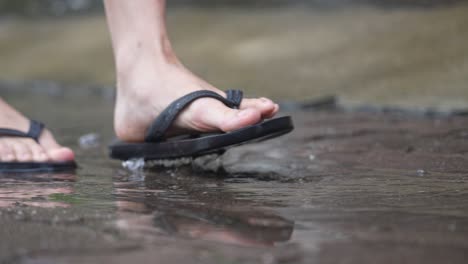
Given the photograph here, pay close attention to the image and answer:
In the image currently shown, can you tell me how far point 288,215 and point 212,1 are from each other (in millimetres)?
4068

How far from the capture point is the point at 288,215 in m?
1.22

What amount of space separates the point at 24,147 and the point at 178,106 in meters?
0.45

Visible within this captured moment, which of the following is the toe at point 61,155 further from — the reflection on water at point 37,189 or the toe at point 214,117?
the toe at point 214,117

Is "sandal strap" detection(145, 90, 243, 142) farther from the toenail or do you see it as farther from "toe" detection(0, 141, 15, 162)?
"toe" detection(0, 141, 15, 162)

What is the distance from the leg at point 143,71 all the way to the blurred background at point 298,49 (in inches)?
45.9

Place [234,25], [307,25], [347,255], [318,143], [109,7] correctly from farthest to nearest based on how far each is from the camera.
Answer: [234,25] < [307,25] < [318,143] < [109,7] < [347,255]

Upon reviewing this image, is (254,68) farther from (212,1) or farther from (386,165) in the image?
(386,165)

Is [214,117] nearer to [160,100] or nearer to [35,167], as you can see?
[160,100]

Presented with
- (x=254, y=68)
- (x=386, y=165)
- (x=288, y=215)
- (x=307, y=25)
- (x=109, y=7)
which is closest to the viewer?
(x=288, y=215)

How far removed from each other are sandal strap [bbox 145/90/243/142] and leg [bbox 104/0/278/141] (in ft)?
0.04

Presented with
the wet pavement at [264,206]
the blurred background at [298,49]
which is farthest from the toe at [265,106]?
the blurred background at [298,49]

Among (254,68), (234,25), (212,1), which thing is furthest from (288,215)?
(212,1)

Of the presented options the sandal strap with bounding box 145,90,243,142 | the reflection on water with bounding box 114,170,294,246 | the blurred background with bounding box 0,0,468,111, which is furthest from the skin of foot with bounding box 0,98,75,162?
the blurred background with bounding box 0,0,468,111

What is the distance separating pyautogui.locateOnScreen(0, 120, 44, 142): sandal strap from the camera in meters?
2.00
